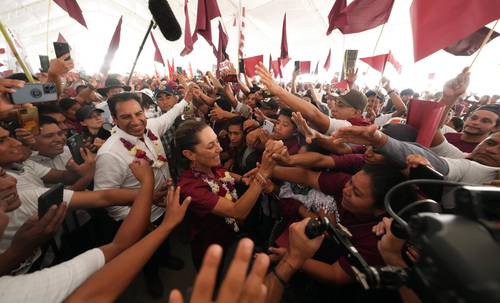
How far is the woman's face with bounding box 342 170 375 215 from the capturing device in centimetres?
134

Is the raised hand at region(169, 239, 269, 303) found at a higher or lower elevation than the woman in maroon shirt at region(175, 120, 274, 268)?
higher

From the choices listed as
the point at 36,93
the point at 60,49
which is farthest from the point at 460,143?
the point at 60,49

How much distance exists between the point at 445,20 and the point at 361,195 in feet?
5.47

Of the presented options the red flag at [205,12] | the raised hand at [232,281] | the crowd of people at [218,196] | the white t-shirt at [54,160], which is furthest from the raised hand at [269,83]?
the red flag at [205,12]

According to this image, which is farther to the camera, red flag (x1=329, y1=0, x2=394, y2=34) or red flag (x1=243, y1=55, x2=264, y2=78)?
red flag (x1=243, y1=55, x2=264, y2=78)

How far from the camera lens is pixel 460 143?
286 cm

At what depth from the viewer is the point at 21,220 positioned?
144 centimetres

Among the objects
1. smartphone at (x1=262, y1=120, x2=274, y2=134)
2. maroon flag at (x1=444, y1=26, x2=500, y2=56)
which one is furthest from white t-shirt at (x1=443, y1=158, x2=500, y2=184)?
smartphone at (x1=262, y1=120, x2=274, y2=134)

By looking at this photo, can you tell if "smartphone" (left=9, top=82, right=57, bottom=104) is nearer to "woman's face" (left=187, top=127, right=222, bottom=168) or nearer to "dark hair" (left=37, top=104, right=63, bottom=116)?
"dark hair" (left=37, top=104, right=63, bottom=116)

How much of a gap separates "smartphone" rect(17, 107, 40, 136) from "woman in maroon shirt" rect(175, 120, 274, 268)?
1.30m

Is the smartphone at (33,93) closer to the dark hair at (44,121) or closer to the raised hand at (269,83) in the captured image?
the dark hair at (44,121)

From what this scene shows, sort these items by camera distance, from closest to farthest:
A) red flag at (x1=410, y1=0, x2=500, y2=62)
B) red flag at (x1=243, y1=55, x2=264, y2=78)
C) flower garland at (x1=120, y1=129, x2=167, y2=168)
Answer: red flag at (x1=410, y1=0, x2=500, y2=62), flower garland at (x1=120, y1=129, x2=167, y2=168), red flag at (x1=243, y1=55, x2=264, y2=78)

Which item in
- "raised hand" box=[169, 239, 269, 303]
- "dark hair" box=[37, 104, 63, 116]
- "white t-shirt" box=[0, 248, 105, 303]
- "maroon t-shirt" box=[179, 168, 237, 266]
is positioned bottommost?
"maroon t-shirt" box=[179, 168, 237, 266]

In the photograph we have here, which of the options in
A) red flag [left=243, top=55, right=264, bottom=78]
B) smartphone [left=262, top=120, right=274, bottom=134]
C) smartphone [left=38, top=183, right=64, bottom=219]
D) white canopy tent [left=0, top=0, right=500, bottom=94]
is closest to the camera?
smartphone [left=38, top=183, right=64, bottom=219]
